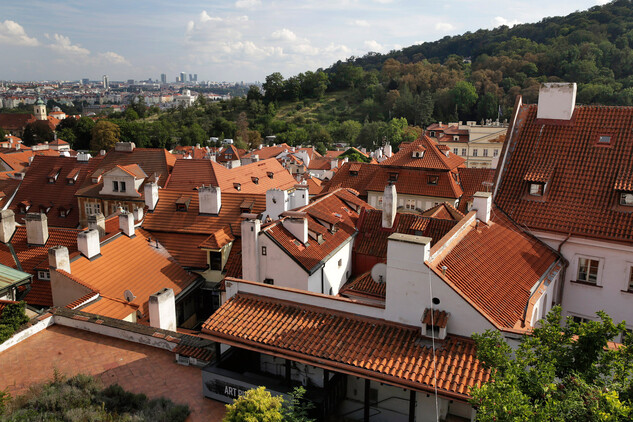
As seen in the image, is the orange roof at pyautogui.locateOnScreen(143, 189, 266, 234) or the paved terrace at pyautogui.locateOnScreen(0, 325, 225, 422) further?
the orange roof at pyautogui.locateOnScreen(143, 189, 266, 234)

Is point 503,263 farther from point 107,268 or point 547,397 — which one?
point 107,268

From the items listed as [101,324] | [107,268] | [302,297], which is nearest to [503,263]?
[302,297]

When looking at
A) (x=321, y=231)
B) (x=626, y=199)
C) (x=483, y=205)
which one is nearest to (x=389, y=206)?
(x=321, y=231)

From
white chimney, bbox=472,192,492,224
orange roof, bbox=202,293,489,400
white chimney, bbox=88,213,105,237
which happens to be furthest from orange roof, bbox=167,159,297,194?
orange roof, bbox=202,293,489,400

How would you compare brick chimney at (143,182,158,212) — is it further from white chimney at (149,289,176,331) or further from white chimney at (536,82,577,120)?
white chimney at (536,82,577,120)

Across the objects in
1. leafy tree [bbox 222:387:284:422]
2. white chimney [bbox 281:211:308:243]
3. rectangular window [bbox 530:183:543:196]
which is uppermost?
rectangular window [bbox 530:183:543:196]

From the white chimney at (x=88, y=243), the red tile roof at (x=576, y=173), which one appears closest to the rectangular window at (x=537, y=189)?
the red tile roof at (x=576, y=173)
